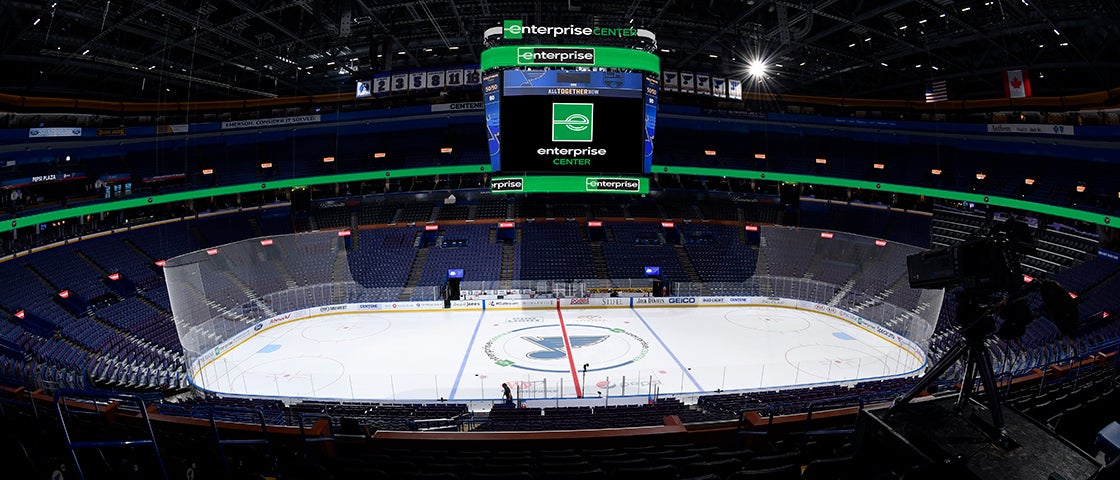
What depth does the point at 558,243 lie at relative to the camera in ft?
117

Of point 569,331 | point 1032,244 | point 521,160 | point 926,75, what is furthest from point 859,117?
point 1032,244

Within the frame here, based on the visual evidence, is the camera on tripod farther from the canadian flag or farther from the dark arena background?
the canadian flag

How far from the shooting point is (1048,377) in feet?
27.1

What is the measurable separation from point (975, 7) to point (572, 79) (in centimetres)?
1942

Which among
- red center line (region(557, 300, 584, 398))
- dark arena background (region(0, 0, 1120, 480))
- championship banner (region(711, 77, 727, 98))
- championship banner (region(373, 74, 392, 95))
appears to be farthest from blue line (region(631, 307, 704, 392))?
championship banner (region(373, 74, 392, 95))

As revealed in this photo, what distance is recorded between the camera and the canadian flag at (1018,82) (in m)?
24.3

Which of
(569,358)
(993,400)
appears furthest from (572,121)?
(993,400)

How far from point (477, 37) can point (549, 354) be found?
60.4ft

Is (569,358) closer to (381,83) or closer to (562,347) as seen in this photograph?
(562,347)

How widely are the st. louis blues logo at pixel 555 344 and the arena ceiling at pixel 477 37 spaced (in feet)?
49.0

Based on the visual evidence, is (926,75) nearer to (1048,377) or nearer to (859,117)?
(859,117)

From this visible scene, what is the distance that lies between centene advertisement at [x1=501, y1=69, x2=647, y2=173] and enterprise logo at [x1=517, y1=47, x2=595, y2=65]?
70cm

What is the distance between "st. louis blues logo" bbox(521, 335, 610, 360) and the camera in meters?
22.0

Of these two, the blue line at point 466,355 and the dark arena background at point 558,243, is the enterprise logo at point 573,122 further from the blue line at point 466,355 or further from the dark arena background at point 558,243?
the blue line at point 466,355
